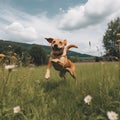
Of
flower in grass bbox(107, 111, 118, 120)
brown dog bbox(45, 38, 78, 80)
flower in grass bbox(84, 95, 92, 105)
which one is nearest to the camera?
flower in grass bbox(107, 111, 118, 120)

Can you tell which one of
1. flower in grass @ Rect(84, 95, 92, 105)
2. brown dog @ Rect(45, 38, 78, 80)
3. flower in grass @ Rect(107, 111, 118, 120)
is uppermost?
brown dog @ Rect(45, 38, 78, 80)

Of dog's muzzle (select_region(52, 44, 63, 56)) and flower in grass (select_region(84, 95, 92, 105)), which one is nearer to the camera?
flower in grass (select_region(84, 95, 92, 105))

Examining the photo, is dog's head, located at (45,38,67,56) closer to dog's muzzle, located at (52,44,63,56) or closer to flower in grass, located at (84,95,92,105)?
dog's muzzle, located at (52,44,63,56)

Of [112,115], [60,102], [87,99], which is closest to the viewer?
[112,115]

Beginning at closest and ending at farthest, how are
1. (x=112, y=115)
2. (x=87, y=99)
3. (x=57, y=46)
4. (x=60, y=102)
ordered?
(x=112, y=115), (x=87, y=99), (x=60, y=102), (x=57, y=46)

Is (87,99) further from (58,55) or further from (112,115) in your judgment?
(58,55)

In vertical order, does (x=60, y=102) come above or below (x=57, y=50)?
below

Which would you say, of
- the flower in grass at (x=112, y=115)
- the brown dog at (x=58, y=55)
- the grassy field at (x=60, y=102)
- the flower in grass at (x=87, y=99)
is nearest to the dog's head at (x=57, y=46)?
the brown dog at (x=58, y=55)

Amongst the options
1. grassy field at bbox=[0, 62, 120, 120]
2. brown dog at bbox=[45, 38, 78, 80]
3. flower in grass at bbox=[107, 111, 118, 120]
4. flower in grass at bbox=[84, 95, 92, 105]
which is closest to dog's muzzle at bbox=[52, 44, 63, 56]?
brown dog at bbox=[45, 38, 78, 80]

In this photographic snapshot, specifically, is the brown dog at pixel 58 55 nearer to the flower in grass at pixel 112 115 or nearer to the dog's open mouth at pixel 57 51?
the dog's open mouth at pixel 57 51

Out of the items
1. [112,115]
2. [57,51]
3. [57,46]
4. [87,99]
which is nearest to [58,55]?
[57,51]

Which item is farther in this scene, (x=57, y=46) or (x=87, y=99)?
(x=57, y=46)

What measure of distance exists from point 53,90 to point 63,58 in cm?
78

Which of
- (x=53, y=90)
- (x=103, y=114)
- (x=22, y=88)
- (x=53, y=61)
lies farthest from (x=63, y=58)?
(x=103, y=114)
